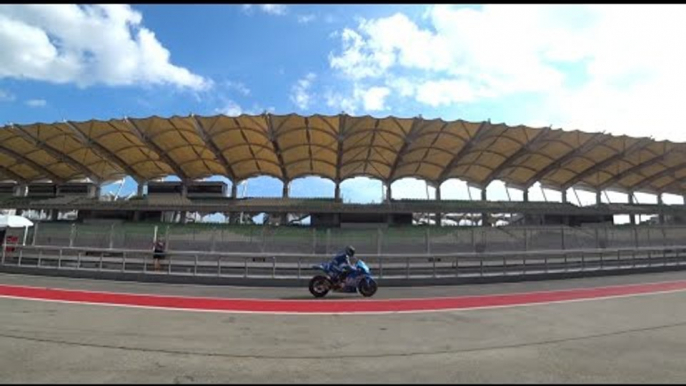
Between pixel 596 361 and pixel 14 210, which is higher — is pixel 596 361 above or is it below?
below

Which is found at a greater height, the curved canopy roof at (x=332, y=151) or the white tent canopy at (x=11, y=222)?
the curved canopy roof at (x=332, y=151)

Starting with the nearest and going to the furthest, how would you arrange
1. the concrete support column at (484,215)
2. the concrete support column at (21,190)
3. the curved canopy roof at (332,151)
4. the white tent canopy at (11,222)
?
the white tent canopy at (11,222), the curved canopy roof at (332,151), the concrete support column at (484,215), the concrete support column at (21,190)

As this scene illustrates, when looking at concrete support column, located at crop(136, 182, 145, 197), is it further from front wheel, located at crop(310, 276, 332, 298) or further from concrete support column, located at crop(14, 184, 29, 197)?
front wheel, located at crop(310, 276, 332, 298)

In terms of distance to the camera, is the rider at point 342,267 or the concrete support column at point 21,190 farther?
the concrete support column at point 21,190

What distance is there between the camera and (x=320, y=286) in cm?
1413

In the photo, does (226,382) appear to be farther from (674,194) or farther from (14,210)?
(674,194)

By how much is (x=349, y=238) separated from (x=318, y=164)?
34543 mm

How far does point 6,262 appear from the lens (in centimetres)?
2236

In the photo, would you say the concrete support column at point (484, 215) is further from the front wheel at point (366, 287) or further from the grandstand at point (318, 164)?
the front wheel at point (366, 287)

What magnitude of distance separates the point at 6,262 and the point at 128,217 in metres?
37.4

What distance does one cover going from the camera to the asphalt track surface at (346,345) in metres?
5.88

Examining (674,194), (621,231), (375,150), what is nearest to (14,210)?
(375,150)

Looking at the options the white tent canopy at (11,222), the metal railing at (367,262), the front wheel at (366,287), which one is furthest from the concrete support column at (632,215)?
the white tent canopy at (11,222)

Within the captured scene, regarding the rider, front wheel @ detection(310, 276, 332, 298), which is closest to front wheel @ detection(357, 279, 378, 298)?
the rider
